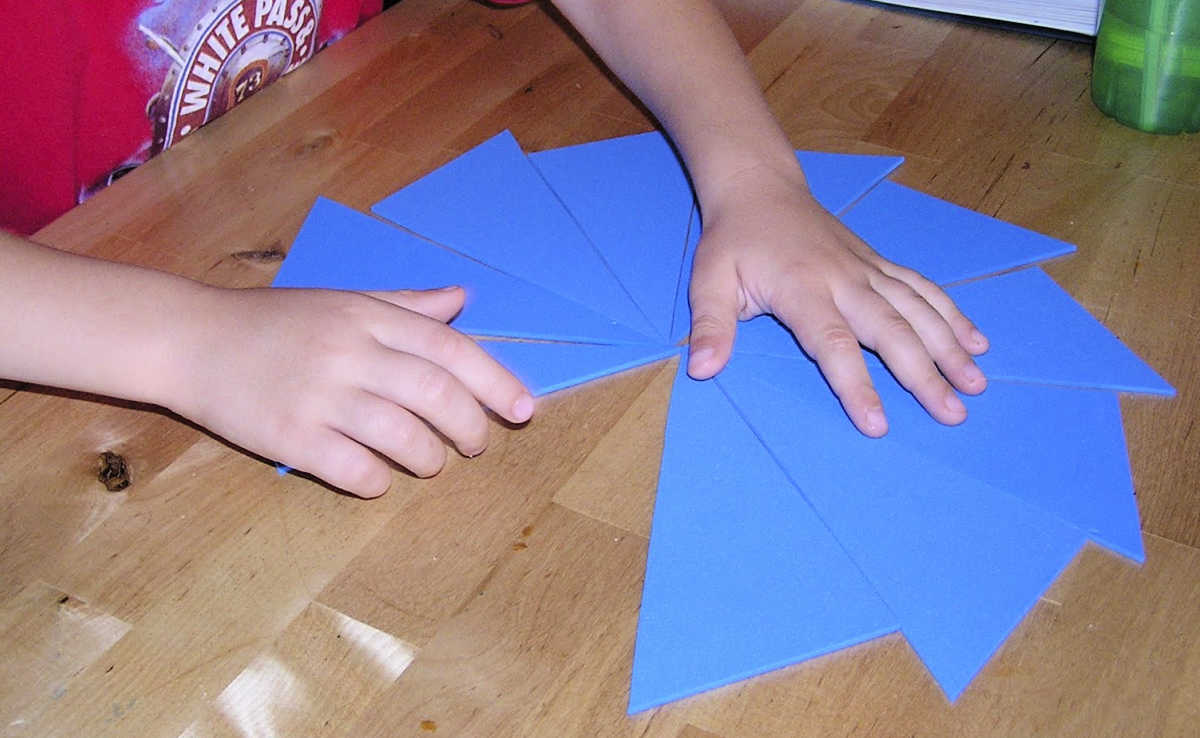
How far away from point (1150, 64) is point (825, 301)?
38 centimetres

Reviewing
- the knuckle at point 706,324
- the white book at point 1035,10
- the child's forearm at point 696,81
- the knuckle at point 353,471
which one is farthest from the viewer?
the white book at point 1035,10

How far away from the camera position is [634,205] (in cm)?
90

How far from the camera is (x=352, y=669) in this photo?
0.57m

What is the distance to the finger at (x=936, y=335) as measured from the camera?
2.41ft

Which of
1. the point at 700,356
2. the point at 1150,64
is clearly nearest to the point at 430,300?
the point at 700,356

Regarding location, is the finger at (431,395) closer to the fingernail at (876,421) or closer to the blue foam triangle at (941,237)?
the fingernail at (876,421)

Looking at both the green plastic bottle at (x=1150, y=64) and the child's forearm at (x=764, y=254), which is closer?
the child's forearm at (x=764, y=254)

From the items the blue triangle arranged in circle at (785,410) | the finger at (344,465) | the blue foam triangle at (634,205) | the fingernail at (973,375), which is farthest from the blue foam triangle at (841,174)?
the finger at (344,465)

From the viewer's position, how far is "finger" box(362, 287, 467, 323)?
2.50 ft

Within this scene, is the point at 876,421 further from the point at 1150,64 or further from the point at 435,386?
the point at 1150,64

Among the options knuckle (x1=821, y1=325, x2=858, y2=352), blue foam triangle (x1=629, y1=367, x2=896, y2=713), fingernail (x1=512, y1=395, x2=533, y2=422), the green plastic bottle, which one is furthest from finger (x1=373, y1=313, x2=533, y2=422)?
the green plastic bottle

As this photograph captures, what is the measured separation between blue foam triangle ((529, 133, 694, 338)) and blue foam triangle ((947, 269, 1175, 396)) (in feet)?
0.69

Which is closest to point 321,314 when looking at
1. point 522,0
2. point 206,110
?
point 206,110

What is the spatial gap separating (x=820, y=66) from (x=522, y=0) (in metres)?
0.30
